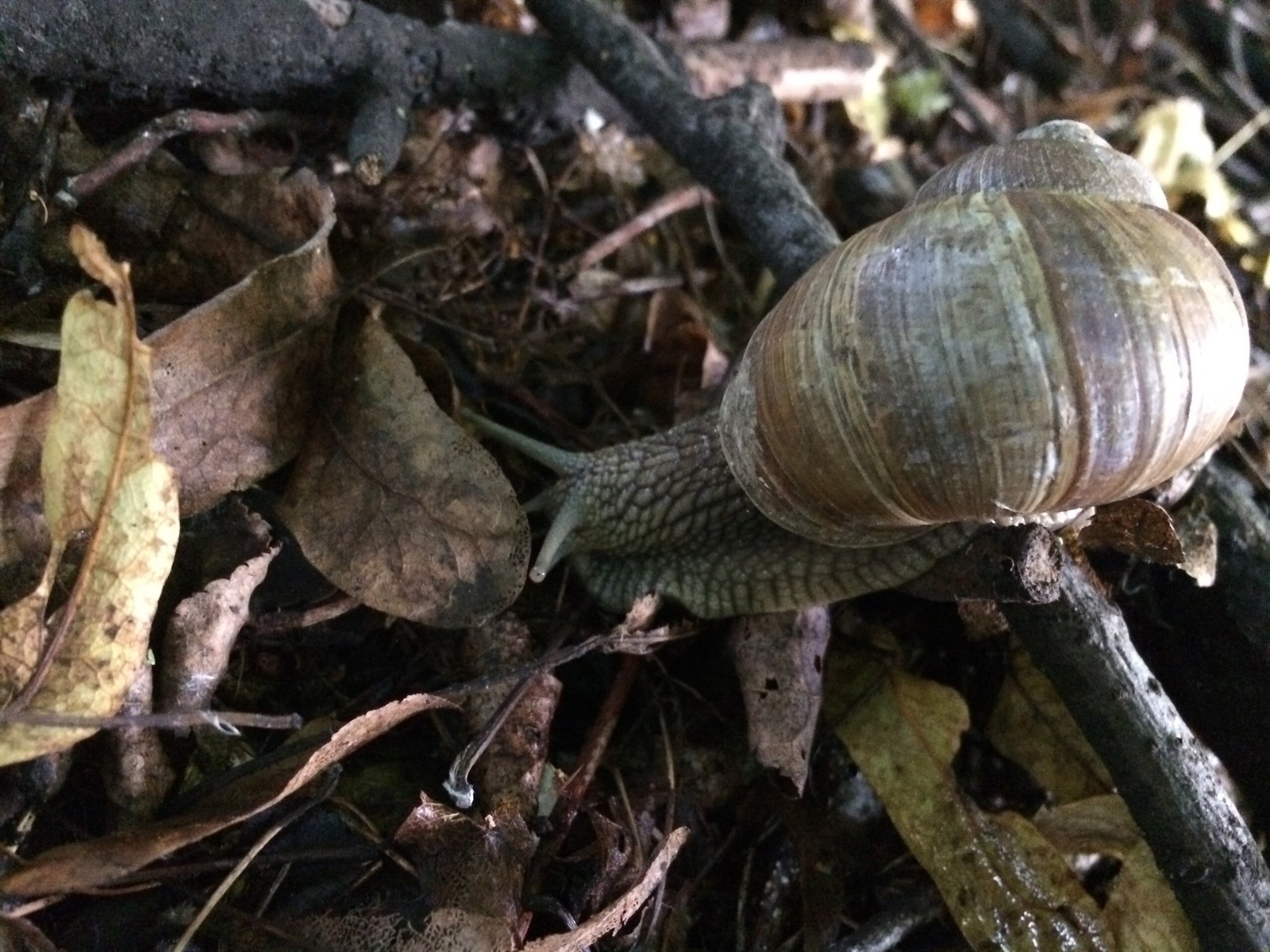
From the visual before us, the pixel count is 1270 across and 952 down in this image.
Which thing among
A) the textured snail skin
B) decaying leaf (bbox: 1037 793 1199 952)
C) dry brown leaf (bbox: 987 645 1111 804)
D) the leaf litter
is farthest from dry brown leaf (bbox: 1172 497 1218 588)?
the textured snail skin

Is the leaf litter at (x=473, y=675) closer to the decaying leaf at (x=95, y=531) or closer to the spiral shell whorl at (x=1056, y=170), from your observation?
the decaying leaf at (x=95, y=531)

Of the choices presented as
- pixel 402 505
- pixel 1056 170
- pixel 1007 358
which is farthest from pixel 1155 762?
pixel 402 505

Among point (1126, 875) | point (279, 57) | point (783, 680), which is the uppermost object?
point (279, 57)

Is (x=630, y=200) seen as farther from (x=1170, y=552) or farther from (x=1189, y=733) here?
(x=1189, y=733)

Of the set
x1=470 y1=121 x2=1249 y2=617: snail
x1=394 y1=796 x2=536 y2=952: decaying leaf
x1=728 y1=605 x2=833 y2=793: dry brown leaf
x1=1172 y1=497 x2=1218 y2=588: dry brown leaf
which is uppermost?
x1=470 y1=121 x2=1249 y2=617: snail

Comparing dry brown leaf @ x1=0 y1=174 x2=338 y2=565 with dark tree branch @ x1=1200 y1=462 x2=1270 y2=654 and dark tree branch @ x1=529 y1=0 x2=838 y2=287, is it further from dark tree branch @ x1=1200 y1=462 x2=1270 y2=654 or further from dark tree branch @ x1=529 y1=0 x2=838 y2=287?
dark tree branch @ x1=1200 y1=462 x2=1270 y2=654

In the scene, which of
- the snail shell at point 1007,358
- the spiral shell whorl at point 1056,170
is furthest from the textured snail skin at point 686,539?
the spiral shell whorl at point 1056,170

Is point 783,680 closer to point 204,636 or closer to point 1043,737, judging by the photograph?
point 1043,737
